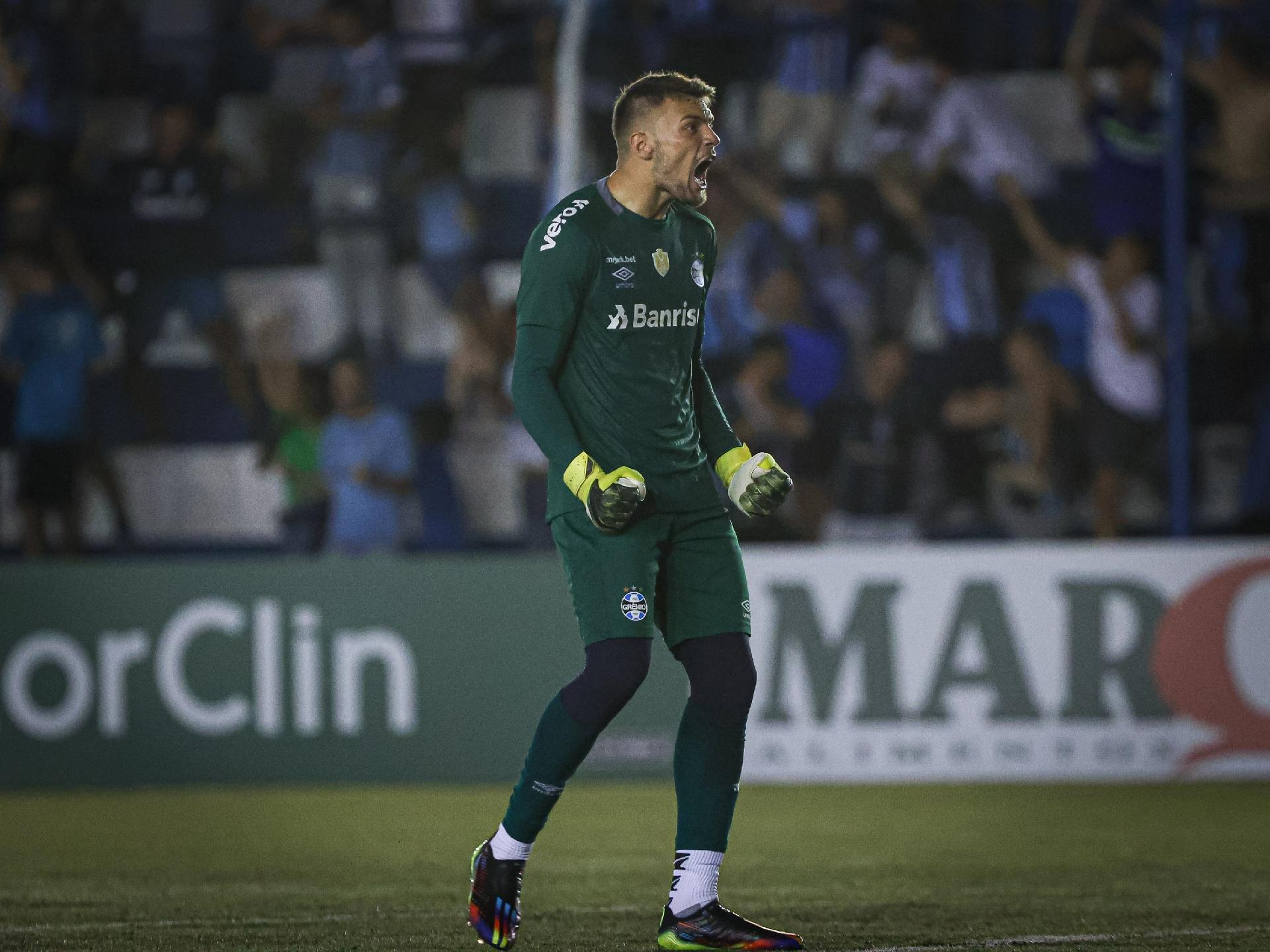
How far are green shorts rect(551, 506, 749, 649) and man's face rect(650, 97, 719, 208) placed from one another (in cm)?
76

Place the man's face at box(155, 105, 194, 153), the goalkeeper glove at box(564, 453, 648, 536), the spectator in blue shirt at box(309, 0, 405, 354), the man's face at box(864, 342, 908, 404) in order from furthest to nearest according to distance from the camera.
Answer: the man's face at box(155, 105, 194, 153) → the spectator in blue shirt at box(309, 0, 405, 354) → the man's face at box(864, 342, 908, 404) → the goalkeeper glove at box(564, 453, 648, 536)

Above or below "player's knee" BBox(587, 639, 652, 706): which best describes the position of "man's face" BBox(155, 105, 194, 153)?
above

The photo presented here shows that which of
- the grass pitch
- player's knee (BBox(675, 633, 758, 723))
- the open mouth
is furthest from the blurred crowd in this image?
the open mouth

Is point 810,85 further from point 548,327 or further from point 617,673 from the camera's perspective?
point 617,673

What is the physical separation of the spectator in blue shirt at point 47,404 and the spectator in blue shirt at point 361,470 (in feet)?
4.82

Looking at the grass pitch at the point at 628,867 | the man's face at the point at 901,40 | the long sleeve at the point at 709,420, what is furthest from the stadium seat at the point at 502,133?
the long sleeve at the point at 709,420

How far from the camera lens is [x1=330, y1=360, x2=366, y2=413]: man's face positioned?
386 inches

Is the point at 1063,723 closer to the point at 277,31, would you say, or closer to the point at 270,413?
the point at 270,413

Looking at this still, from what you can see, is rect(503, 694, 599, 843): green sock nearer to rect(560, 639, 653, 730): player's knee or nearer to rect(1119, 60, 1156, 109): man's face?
rect(560, 639, 653, 730): player's knee

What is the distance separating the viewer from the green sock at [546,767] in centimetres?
411

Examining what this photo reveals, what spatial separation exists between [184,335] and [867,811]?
5.21 metres

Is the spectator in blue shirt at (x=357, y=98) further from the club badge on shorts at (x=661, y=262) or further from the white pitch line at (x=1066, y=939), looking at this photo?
the white pitch line at (x=1066, y=939)

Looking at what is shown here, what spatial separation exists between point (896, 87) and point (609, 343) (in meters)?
6.88

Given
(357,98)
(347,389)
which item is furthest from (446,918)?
(357,98)
